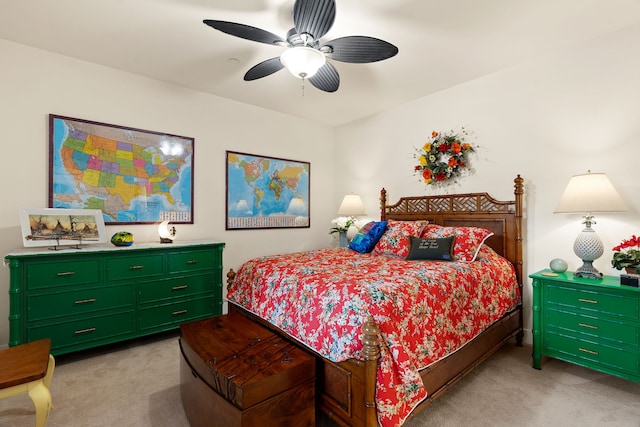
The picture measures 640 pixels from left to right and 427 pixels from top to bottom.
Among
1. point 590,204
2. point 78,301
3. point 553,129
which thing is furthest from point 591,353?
point 78,301

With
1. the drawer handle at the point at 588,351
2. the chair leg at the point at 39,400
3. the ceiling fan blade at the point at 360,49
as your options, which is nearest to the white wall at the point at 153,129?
the chair leg at the point at 39,400

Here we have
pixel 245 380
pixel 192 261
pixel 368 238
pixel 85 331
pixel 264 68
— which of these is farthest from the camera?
pixel 368 238

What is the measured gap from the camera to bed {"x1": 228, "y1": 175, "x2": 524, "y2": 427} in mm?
1524

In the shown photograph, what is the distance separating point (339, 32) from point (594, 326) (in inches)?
117

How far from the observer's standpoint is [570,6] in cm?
221

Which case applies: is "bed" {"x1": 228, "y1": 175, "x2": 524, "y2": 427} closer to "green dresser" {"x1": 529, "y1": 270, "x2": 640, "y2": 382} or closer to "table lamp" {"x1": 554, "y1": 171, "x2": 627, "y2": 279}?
"green dresser" {"x1": 529, "y1": 270, "x2": 640, "y2": 382}

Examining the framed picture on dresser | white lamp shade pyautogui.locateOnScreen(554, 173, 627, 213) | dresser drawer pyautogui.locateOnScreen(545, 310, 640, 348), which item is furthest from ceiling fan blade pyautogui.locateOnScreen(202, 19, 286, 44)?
dresser drawer pyautogui.locateOnScreen(545, 310, 640, 348)

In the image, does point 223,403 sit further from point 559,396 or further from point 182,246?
point 559,396

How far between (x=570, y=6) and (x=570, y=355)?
258 cm

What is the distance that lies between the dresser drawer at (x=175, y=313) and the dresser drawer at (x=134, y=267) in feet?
1.14

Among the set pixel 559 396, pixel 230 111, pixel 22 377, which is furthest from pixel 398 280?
pixel 230 111

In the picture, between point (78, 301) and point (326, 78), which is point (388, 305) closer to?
point (326, 78)

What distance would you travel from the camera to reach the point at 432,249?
2.83 metres

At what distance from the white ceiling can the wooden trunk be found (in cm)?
229
